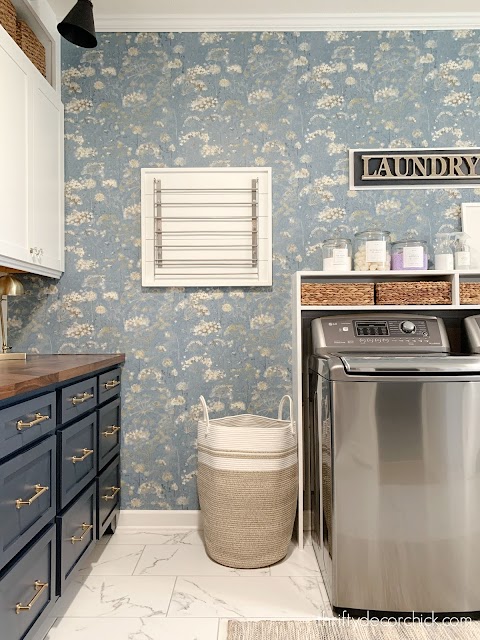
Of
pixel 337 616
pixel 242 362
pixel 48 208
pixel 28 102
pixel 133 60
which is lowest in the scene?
pixel 337 616

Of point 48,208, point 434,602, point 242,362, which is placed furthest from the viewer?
point 242,362

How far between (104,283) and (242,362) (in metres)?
0.85

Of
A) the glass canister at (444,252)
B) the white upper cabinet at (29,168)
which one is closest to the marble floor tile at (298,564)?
the glass canister at (444,252)

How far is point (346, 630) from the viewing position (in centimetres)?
189

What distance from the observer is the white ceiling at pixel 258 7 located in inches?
107

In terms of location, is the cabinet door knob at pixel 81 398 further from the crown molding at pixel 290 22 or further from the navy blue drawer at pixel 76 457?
the crown molding at pixel 290 22

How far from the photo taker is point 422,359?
6.48 feet

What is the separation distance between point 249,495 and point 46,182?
1752 mm

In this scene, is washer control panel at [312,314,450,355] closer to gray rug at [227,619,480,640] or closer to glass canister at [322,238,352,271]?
glass canister at [322,238,352,271]

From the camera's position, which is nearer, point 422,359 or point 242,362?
point 422,359

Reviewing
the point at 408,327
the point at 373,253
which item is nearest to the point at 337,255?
the point at 373,253

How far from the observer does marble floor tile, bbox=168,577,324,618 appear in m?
2.01

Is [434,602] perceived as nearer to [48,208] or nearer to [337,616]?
[337,616]

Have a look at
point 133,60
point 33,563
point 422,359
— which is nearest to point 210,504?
point 33,563
